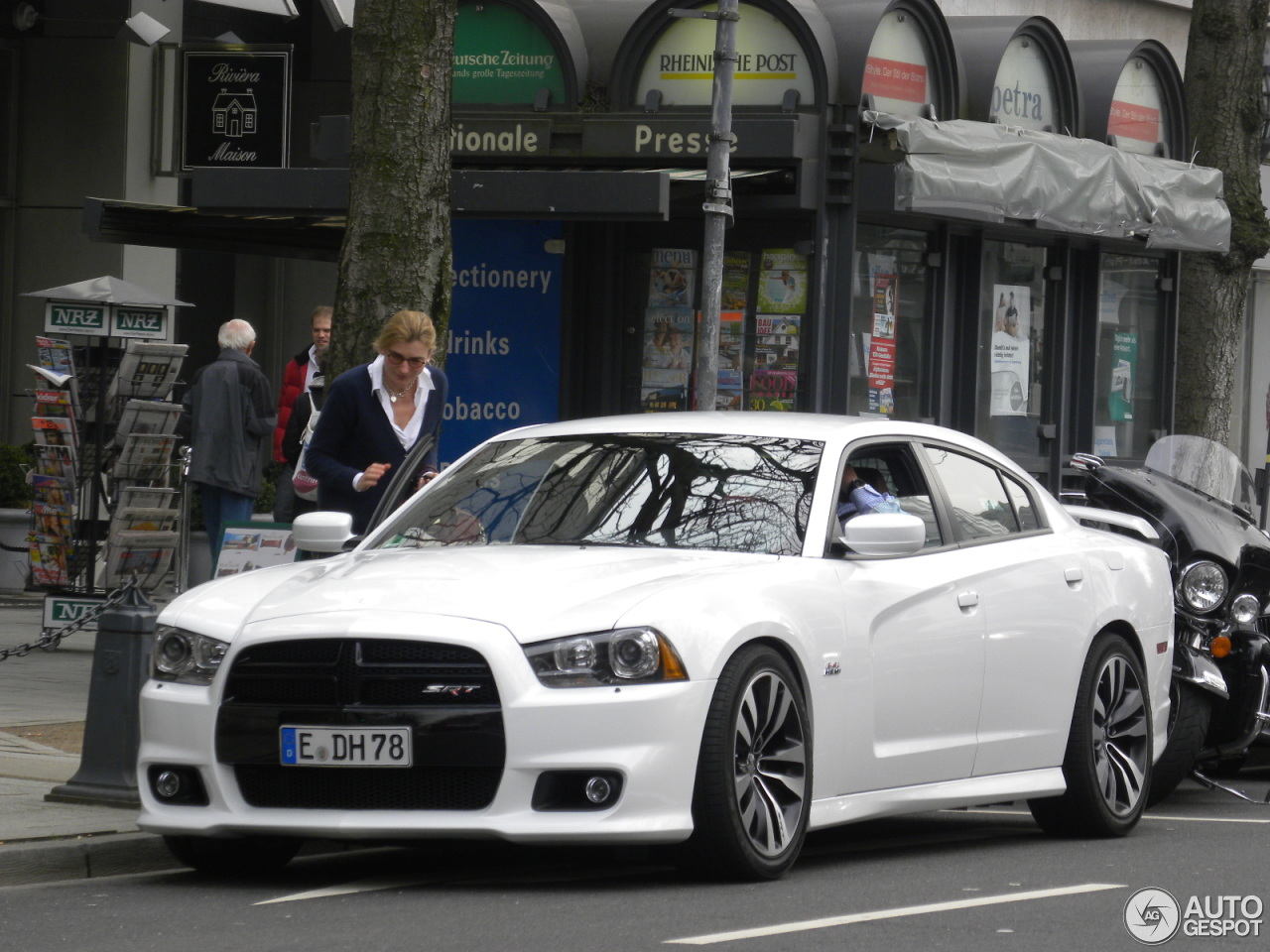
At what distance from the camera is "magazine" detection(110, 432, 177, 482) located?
47.0 ft

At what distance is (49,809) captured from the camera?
8008 mm

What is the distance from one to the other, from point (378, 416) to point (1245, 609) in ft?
12.8

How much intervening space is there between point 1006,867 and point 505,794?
1964 mm

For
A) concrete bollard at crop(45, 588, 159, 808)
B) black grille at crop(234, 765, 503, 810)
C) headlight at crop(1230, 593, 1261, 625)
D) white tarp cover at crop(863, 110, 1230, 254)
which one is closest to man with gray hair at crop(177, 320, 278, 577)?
white tarp cover at crop(863, 110, 1230, 254)

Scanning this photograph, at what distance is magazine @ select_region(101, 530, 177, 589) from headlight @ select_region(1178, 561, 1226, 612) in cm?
676

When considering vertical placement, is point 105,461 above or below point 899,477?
below

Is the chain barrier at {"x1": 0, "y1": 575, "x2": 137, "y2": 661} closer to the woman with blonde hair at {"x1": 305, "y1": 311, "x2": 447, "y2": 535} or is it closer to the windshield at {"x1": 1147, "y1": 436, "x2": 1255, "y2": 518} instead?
the woman with blonde hair at {"x1": 305, "y1": 311, "x2": 447, "y2": 535}

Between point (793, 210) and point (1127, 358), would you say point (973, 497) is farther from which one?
point (1127, 358)

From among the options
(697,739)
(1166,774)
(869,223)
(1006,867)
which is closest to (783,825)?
(697,739)

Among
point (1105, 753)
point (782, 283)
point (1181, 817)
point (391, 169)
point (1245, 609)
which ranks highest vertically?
point (391, 169)

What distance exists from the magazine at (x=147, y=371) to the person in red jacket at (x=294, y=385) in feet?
2.50

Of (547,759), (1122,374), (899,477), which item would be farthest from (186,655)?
(1122,374)

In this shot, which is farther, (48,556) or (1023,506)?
(48,556)

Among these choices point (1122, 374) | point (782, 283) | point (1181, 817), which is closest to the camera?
point (1181, 817)
